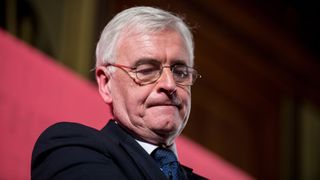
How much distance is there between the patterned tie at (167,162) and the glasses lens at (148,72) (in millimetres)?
122

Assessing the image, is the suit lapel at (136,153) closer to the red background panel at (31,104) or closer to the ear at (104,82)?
the ear at (104,82)

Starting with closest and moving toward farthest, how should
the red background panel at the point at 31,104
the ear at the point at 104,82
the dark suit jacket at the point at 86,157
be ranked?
the dark suit jacket at the point at 86,157 → the ear at the point at 104,82 → the red background panel at the point at 31,104

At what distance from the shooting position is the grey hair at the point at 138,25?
98cm

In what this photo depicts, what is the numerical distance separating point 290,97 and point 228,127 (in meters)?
0.43

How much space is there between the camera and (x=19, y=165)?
153cm

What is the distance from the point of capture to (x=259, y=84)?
3.32m

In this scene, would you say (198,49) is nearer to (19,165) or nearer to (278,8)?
(278,8)

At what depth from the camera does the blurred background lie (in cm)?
298

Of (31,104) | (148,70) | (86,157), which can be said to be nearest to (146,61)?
(148,70)

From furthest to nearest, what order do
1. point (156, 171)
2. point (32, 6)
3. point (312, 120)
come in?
point (312, 120) < point (32, 6) < point (156, 171)

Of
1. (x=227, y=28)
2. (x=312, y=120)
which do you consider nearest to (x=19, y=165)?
(x=227, y=28)

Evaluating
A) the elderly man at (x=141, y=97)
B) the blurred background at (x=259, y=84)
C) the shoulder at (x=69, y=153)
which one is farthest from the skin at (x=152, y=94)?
the blurred background at (x=259, y=84)

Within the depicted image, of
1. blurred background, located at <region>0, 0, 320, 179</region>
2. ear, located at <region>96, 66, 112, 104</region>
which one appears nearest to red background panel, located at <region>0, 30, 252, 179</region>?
ear, located at <region>96, 66, 112, 104</region>

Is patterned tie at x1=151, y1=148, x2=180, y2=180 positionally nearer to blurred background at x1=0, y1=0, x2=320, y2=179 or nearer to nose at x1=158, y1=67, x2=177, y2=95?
nose at x1=158, y1=67, x2=177, y2=95
